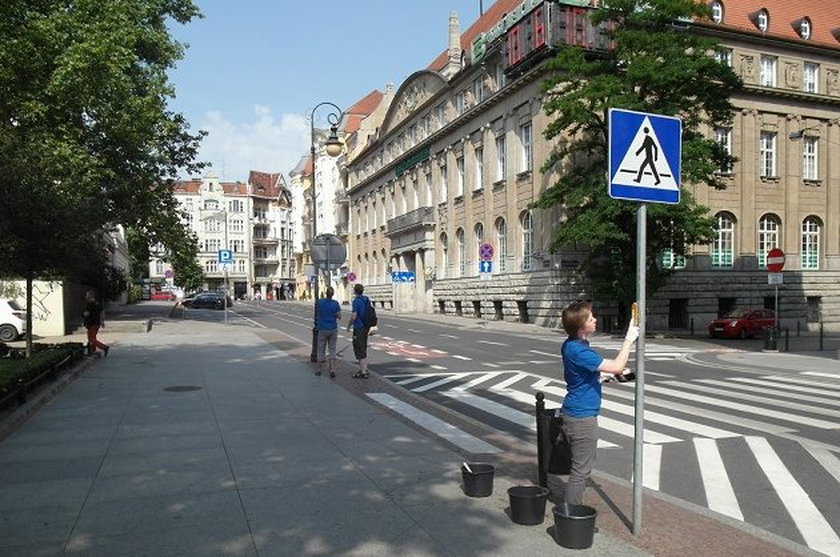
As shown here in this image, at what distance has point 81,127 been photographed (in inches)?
1176

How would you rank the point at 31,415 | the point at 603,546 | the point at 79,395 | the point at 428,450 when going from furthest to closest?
1. the point at 79,395
2. the point at 31,415
3. the point at 428,450
4. the point at 603,546

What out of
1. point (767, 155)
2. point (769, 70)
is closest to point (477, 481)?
point (767, 155)

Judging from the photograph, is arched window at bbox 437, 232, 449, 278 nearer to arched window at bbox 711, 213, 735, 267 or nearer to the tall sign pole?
arched window at bbox 711, 213, 735, 267

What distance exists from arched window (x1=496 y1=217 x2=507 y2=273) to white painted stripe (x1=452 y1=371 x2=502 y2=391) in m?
27.4

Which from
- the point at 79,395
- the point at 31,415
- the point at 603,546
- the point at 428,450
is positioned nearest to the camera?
the point at 603,546

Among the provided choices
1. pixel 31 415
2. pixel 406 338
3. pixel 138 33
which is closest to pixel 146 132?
pixel 138 33

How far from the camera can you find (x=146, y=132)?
30.2 meters

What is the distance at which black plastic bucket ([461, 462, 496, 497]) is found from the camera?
5.96 meters

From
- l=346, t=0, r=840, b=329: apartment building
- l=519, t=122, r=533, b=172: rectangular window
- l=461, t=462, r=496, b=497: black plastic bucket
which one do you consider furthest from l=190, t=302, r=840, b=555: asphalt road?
l=519, t=122, r=533, b=172: rectangular window

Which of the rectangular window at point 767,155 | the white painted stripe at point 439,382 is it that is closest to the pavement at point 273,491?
the white painted stripe at point 439,382

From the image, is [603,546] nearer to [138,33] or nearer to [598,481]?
[598,481]

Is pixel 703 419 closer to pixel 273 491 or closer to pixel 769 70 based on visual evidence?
pixel 273 491

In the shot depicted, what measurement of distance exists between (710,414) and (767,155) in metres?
35.4

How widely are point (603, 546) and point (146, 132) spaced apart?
29243 millimetres
